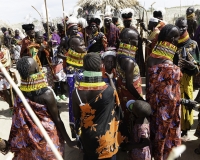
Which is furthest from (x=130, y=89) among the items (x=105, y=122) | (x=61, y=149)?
(x=61, y=149)

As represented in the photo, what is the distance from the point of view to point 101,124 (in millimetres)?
2383

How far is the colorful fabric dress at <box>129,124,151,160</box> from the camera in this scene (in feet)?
8.79

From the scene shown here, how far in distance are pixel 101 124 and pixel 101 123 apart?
1cm

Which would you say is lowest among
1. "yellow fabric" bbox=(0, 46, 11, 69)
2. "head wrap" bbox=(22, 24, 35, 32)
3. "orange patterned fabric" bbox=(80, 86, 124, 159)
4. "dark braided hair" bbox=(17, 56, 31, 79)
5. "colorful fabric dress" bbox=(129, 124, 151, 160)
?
"colorful fabric dress" bbox=(129, 124, 151, 160)

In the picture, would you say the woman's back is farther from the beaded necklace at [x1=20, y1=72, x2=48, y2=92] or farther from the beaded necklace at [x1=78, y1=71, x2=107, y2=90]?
the beaded necklace at [x1=20, y1=72, x2=48, y2=92]

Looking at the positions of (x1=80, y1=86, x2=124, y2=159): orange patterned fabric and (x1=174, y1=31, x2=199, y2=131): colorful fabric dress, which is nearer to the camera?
(x1=80, y1=86, x2=124, y2=159): orange patterned fabric

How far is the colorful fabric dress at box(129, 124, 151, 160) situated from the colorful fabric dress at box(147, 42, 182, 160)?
0.24 metres

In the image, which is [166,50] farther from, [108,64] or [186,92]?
[186,92]

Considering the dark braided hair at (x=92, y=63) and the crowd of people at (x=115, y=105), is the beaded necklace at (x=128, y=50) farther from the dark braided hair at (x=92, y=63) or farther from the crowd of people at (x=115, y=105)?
the dark braided hair at (x=92, y=63)

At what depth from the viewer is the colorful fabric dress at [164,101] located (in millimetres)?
2740

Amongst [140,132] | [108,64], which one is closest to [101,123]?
[140,132]

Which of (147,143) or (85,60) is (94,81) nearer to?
(85,60)

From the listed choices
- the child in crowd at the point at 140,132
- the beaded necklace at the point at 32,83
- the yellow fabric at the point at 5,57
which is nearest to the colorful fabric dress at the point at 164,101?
the child in crowd at the point at 140,132

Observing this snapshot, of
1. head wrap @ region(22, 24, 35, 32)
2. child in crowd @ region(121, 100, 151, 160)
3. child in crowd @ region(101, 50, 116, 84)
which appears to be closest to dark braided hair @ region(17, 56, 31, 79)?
child in crowd @ region(121, 100, 151, 160)
